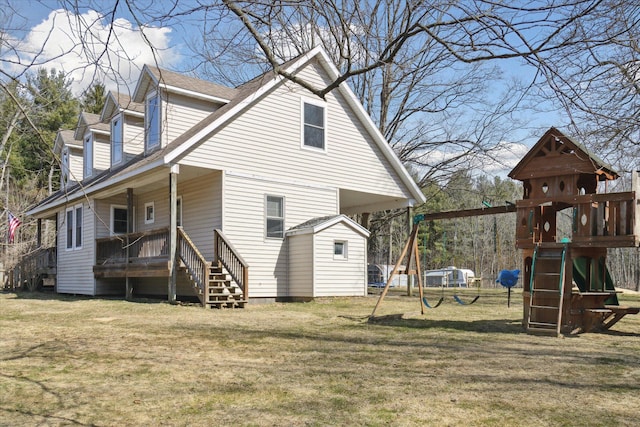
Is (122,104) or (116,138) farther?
(116,138)

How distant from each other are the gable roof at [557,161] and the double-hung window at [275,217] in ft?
27.0

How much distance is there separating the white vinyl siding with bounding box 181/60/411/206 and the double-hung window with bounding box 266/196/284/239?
71 centimetres

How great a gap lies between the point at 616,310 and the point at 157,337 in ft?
24.9

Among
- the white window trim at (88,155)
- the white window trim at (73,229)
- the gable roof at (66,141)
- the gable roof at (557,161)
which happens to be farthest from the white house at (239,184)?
the gable roof at (557,161)

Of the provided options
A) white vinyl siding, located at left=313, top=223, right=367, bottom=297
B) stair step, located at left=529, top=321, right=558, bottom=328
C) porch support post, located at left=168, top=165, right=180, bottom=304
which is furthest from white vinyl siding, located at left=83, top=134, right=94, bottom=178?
stair step, located at left=529, top=321, right=558, bottom=328

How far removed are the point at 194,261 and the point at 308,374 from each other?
8.66 m

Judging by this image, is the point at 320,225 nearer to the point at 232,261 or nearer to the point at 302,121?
the point at 232,261

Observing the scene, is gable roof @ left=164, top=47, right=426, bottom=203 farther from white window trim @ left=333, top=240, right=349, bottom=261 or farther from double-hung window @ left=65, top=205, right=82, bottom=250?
double-hung window @ left=65, top=205, right=82, bottom=250

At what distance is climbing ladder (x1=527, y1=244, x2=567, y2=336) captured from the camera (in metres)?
9.42

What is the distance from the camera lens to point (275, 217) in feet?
55.3

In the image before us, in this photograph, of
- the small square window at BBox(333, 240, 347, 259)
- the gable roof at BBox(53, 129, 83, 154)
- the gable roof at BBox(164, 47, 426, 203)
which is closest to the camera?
the gable roof at BBox(164, 47, 426, 203)

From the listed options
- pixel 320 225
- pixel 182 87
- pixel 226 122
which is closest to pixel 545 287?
pixel 320 225

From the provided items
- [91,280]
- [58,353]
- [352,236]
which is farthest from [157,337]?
[91,280]

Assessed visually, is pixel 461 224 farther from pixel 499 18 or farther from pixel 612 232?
pixel 499 18
